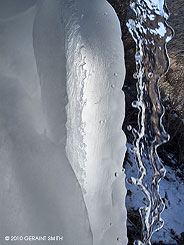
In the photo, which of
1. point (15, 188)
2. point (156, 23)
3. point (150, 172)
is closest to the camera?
point (15, 188)

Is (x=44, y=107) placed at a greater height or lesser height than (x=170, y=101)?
greater

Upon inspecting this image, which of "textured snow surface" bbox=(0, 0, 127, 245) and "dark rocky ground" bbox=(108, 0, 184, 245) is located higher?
"textured snow surface" bbox=(0, 0, 127, 245)

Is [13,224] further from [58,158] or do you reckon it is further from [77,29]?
[77,29]

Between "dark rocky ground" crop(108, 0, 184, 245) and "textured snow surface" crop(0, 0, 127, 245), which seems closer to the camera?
"textured snow surface" crop(0, 0, 127, 245)

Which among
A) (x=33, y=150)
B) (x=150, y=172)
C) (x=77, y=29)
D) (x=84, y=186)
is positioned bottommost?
(x=150, y=172)

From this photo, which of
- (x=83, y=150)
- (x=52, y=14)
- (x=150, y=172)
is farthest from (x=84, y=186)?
(x=150, y=172)

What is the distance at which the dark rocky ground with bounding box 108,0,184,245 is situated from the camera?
2.84 m

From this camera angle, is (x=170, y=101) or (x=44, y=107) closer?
(x=44, y=107)

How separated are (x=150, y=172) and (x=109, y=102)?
114 inches

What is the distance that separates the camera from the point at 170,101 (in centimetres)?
402

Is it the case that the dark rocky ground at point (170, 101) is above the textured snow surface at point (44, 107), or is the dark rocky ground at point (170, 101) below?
A: below

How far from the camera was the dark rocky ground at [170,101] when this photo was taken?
9.30 feet

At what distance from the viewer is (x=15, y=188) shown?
0.56m

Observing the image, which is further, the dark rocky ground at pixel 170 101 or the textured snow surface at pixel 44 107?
the dark rocky ground at pixel 170 101
